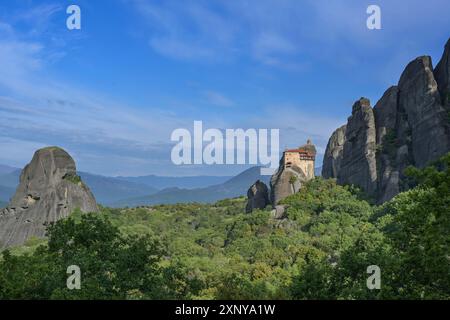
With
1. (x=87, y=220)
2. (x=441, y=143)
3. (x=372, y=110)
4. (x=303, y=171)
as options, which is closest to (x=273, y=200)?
(x=303, y=171)

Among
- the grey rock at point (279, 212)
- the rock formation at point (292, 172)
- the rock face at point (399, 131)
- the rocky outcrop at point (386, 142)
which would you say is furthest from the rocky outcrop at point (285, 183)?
the rocky outcrop at point (386, 142)

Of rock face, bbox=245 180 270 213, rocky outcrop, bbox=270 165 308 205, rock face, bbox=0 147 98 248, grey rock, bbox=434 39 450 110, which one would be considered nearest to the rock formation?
rocky outcrop, bbox=270 165 308 205

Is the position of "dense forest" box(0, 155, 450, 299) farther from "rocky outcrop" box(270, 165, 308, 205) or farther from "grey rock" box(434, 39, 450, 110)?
"rocky outcrop" box(270, 165, 308, 205)

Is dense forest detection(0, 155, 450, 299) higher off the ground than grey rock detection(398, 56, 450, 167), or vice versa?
grey rock detection(398, 56, 450, 167)

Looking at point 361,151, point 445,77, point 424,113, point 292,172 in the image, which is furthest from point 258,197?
point 445,77

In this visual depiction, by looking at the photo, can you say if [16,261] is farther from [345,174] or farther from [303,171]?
[303,171]

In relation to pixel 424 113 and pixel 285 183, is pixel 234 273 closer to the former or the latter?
pixel 424 113
